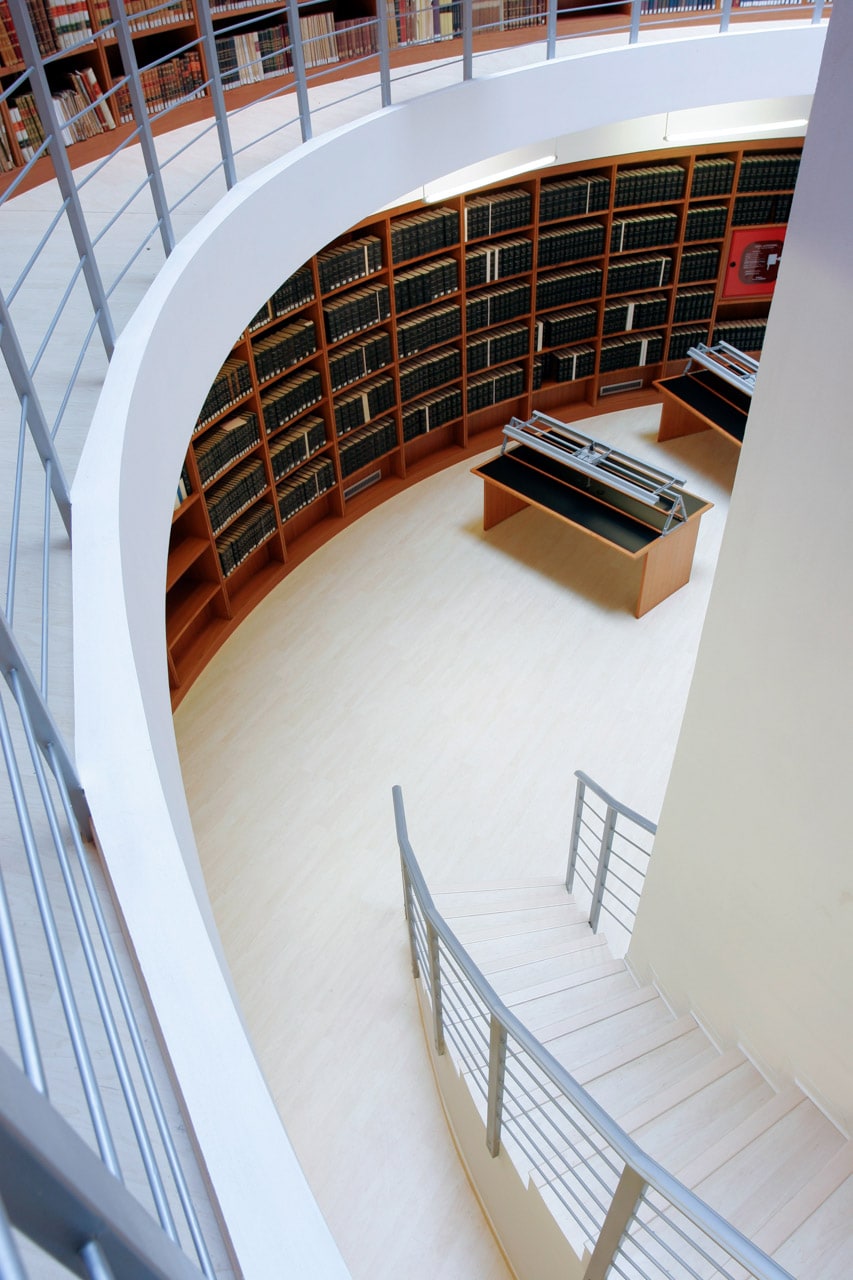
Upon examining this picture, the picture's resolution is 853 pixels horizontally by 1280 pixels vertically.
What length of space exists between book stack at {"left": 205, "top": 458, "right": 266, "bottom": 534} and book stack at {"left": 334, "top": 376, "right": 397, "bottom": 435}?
2.65ft

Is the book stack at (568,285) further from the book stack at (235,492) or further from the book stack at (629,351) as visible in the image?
the book stack at (235,492)

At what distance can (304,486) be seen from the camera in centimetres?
593

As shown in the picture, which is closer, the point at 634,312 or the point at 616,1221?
the point at 616,1221

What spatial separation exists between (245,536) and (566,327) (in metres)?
3.20

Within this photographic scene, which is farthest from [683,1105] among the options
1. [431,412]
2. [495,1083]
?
[431,412]

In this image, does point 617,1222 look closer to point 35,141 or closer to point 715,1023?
point 715,1023

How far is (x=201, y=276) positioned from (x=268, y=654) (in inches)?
118

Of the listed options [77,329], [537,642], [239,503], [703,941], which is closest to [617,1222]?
[703,941]

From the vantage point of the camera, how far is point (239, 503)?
5391mm

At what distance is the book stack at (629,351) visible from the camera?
721cm

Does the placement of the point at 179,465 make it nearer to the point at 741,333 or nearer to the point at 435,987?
the point at 435,987

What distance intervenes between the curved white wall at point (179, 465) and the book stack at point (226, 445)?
5.71ft

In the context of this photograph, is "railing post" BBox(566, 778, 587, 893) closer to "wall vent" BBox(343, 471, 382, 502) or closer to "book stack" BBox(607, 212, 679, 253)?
"wall vent" BBox(343, 471, 382, 502)

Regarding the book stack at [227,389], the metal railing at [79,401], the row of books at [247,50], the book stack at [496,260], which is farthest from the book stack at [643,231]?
the book stack at [227,389]
